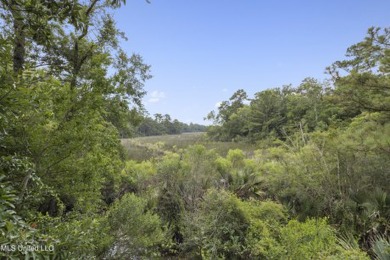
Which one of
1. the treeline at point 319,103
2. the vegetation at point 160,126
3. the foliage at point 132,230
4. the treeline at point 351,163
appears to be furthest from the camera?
the vegetation at point 160,126

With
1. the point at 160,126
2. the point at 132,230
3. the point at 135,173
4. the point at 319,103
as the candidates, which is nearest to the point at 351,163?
the point at 132,230

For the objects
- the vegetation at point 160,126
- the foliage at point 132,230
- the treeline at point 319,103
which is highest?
the vegetation at point 160,126

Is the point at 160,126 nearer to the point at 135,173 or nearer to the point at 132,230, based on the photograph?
the point at 135,173

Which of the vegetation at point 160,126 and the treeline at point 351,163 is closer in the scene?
the treeline at point 351,163

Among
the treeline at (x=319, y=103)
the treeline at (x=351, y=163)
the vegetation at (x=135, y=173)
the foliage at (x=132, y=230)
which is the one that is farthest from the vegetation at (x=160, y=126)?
the foliage at (x=132, y=230)

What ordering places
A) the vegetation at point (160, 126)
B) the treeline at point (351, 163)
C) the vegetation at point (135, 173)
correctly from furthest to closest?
the vegetation at point (160, 126)
the treeline at point (351, 163)
the vegetation at point (135, 173)

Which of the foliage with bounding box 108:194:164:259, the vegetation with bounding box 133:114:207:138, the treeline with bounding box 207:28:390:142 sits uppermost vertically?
the vegetation with bounding box 133:114:207:138

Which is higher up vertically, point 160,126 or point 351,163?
point 160,126

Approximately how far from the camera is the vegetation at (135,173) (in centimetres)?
254

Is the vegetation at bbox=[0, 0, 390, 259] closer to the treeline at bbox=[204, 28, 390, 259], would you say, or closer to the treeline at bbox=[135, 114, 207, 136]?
the treeline at bbox=[204, 28, 390, 259]

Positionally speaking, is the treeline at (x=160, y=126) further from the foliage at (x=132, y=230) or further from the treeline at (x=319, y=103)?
the foliage at (x=132, y=230)

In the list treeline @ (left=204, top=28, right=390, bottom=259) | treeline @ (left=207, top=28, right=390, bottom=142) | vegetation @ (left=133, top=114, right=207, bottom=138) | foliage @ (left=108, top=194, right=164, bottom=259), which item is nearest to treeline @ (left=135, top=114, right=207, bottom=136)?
vegetation @ (left=133, top=114, right=207, bottom=138)

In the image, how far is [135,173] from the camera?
8.28 m

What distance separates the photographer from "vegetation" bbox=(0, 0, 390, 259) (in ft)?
8.35
